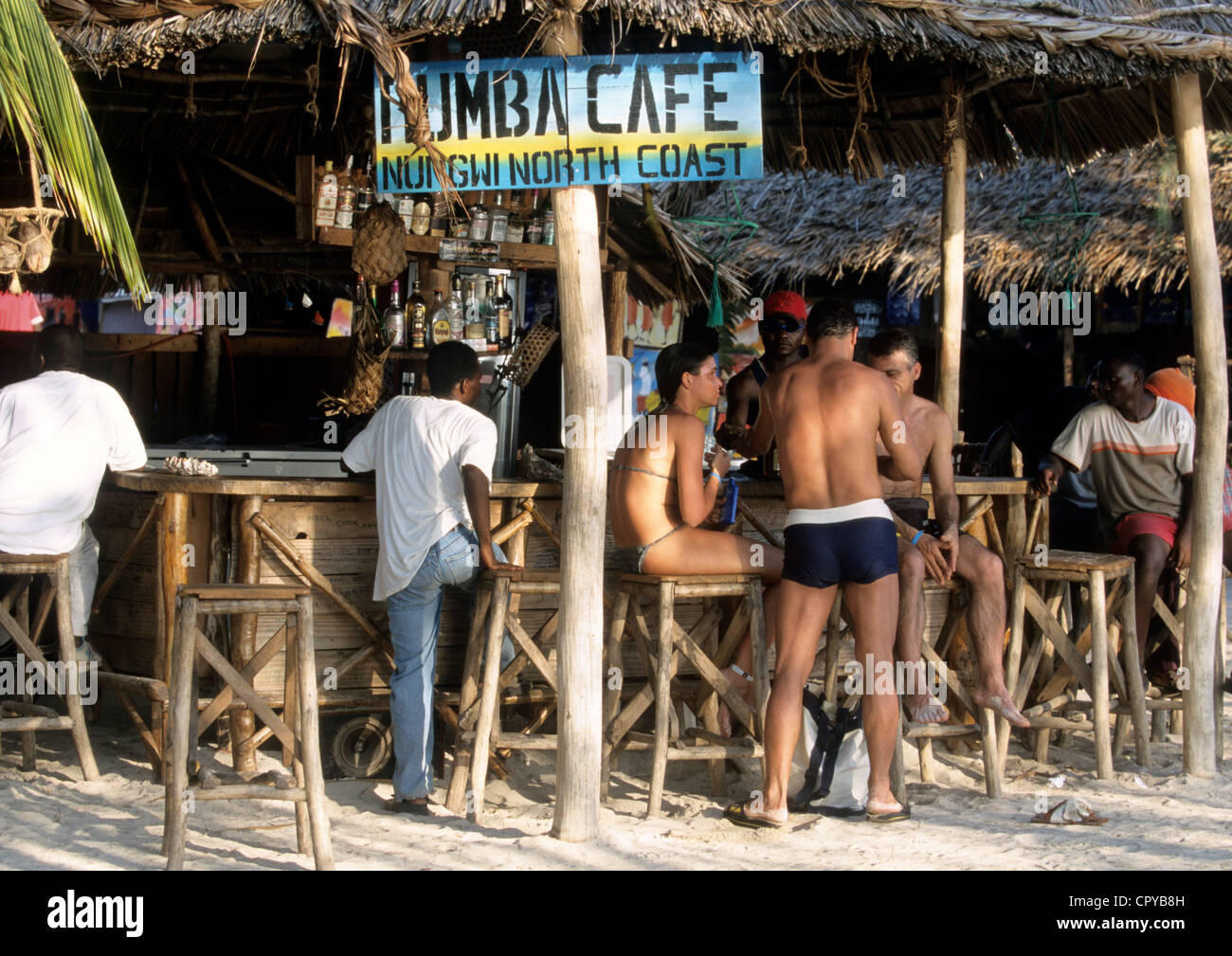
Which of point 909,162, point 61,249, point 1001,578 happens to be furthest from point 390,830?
point 61,249

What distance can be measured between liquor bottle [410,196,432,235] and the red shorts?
373cm

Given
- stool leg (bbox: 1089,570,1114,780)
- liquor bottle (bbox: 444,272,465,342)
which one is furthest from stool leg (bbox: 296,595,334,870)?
stool leg (bbox: 1089,570,1114,780)

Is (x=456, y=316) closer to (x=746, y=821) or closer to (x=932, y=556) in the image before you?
(x=932, y=556)

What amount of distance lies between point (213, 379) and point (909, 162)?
5.75 m

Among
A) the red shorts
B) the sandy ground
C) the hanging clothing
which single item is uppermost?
the hanging clothing

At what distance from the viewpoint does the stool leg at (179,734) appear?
397 cm

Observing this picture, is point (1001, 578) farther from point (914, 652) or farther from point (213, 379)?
point (213, 379)

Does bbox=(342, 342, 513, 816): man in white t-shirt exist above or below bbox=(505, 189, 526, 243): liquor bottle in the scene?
below

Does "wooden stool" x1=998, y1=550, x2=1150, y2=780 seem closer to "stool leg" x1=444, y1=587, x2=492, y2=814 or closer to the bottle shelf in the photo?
"stool leg" x1=444, y1=587, x2=492, y2=814

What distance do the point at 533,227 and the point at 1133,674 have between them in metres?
3.64

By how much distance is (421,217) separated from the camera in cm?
632

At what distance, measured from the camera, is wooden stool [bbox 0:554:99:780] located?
5.05 meters

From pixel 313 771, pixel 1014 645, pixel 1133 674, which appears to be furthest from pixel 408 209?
pixel 1133 674

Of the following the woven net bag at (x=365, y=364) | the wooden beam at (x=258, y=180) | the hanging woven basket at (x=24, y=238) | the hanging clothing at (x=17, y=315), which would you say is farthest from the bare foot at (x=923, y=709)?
the hanging clothing at (x=17, y=315)
